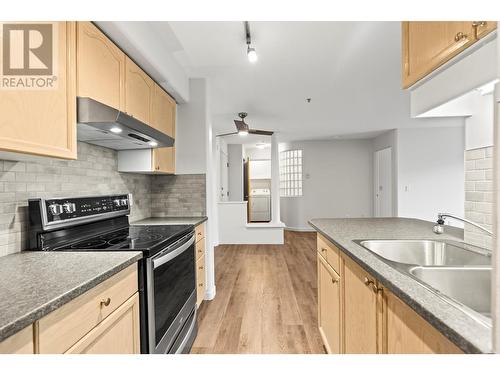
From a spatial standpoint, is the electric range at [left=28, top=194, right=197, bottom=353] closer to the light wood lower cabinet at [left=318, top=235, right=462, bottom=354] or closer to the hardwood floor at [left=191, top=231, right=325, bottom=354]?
the hardwood floor at [left=191, top=231, right=325, bottom=354]

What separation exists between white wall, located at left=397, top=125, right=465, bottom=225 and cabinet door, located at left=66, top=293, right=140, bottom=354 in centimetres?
585

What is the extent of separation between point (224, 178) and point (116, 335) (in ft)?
18.5

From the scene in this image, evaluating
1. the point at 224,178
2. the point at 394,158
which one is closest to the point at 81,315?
the point at 224,178

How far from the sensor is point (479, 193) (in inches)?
52.4

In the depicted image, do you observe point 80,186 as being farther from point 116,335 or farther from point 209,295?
point 209,295

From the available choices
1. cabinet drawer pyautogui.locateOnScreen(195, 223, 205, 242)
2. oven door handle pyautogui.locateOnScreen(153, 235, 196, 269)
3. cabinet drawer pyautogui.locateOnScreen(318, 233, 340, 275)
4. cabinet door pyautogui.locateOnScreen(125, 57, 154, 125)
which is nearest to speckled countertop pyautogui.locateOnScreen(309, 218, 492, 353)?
cabinet drawer pyautogui.locateOnScreen(318, 233, 340, 275)

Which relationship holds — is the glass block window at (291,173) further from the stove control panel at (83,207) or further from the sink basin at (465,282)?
the sink basin at (465,282)

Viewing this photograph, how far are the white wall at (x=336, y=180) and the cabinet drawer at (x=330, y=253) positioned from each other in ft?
17.4

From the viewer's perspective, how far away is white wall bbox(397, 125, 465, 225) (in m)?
5.64

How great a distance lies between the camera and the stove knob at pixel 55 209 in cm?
145

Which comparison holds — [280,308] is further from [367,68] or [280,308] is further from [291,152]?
[291,152]

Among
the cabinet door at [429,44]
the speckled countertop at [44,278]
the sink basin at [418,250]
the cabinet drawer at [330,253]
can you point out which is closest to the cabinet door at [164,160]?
the speckled countertop at [44,278]
